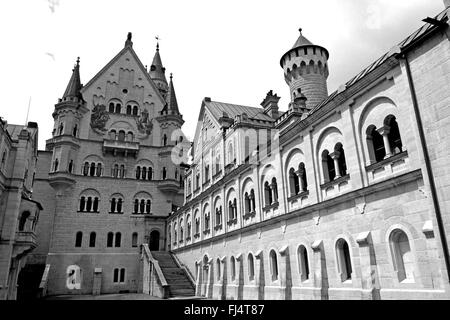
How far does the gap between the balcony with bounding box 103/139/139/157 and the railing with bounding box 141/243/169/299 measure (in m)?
13.2

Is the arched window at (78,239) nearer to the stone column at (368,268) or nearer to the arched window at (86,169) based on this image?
the arched window at (86,169)

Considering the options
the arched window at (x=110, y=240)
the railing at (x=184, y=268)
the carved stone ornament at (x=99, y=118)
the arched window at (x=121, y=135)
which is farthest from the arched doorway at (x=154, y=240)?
the carved stone ornament at (x=99, y=118)

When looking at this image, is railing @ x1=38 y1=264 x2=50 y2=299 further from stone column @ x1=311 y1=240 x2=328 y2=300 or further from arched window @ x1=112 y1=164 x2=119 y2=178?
stone column @ x1=311 y1=240 x2=328 y2=300

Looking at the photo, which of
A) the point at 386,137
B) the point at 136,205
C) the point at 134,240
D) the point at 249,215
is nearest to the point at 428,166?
the point at 386,137

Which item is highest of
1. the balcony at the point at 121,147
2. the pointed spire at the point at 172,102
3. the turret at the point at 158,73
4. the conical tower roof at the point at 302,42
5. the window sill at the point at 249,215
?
the turret at the point at 158,73

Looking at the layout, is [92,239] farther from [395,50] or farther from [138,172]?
[395,50]

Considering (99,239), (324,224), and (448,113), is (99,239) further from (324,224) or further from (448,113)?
(448,113)

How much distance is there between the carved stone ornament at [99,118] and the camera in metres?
48.1

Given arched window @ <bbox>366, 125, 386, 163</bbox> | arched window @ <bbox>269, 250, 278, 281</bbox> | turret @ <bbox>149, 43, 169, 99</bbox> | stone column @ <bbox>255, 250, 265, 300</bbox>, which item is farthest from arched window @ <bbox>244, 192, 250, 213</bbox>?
turret @ <bbox>149, 43, 169, 99</bbox>

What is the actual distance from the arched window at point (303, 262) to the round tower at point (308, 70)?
83.4 feet

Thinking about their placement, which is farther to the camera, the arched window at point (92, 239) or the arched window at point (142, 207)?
the arched window at point (142, 207)

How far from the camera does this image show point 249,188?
25328mm

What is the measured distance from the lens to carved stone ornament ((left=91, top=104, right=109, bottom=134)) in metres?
48.1

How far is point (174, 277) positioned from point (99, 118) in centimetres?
2569
